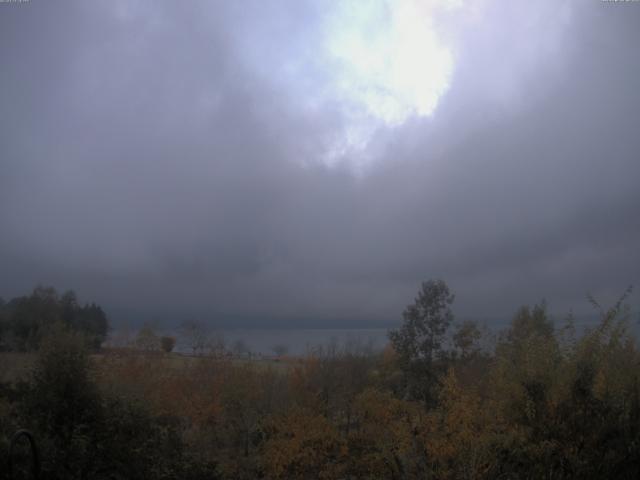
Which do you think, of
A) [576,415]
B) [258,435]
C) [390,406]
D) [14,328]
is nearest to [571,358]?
[576,415]

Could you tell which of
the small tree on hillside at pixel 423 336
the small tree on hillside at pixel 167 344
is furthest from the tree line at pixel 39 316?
the small tree on hillside at pixel 423 336

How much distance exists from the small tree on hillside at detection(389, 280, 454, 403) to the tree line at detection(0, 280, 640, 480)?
545cm

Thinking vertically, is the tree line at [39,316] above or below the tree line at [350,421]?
above

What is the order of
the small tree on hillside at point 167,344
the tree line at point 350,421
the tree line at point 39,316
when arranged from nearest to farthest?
the tree line at point 350,421 → the tree line at point 39,316 → the small tree on hillside at point 167,344

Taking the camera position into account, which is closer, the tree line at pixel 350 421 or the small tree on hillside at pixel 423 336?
the tree line at pixel 350 421

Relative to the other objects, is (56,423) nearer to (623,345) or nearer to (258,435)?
(258,435)

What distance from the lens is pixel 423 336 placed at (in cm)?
2775

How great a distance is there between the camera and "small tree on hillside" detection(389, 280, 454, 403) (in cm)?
2745

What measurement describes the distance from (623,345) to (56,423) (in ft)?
43.9

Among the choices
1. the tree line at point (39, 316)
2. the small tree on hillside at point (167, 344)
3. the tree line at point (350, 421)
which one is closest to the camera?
the tree line at point (350, 421)

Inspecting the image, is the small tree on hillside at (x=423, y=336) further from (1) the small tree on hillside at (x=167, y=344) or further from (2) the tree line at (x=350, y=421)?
(1) the small tree on hillside at (x=167, y=344)

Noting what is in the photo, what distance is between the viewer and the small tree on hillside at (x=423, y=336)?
2745cm

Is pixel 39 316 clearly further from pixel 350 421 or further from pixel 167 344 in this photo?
pixel 350 421

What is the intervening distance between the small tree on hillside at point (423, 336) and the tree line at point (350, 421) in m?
5.45
